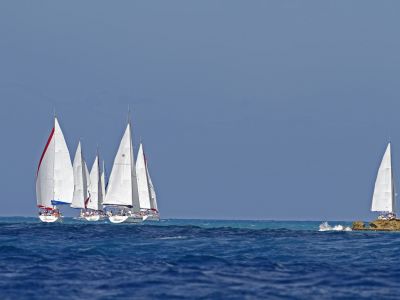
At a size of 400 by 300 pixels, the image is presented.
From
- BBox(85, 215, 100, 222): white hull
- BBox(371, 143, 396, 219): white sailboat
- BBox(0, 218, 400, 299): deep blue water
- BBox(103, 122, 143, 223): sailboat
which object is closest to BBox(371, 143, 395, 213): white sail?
BBox(371, 143, 396, 219): white sailboat

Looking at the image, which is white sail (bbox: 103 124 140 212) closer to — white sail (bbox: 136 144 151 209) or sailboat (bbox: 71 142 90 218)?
white sail (bbox: 136 144 151 209)

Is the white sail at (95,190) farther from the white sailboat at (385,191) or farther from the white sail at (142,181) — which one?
the white sailboat at (385,191)

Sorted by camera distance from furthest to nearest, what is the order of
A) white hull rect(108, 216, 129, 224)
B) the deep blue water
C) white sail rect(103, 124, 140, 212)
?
white hull rect(108, 216, 129, 224), white sail rect(103, 124, 140, 212), the deep blue water

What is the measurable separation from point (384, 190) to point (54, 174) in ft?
157

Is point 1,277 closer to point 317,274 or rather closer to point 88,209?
point 317,274

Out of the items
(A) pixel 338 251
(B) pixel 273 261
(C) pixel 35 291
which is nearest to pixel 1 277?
(C) pixel 35 291

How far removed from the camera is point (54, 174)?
13300 cm

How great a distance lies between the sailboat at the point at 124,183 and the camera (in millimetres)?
133250

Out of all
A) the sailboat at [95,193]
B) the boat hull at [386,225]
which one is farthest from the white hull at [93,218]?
the boat hull at [386,225]

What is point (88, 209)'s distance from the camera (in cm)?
16525

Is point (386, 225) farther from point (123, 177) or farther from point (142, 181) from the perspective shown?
point (142, 181)

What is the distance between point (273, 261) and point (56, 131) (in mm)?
84210

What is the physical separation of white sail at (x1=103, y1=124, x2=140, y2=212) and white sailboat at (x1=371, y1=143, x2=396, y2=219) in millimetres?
37290

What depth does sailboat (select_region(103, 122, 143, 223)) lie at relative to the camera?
133250mm
